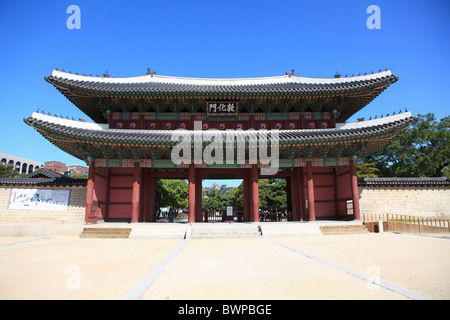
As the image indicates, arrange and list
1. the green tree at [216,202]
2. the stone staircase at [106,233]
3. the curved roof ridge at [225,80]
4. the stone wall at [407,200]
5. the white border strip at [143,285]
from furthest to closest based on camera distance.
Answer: the green tree at [216,202] < the curved roof ridge at [225,80] < the stone wall at [407,200] < the stone staircase at [106,233] < the white border strip at [143,285]

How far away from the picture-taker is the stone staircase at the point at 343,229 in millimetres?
13350

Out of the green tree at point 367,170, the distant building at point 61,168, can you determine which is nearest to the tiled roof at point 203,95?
the green tree at point 367,170

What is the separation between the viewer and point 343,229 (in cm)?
1348

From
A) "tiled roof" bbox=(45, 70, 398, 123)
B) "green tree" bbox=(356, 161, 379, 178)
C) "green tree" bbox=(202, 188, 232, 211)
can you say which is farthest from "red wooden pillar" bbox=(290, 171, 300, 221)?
"green tree" bbox=(202, 188, 232, 211)

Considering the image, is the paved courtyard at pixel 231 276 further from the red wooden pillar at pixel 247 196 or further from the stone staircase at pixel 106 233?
the red wooden pillar at pixel 247 196

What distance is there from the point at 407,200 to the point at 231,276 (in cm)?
1697

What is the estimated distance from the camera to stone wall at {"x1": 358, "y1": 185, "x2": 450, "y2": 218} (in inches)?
660

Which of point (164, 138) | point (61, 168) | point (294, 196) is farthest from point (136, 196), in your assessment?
point (61, 168)

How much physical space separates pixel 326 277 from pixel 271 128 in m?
13.6

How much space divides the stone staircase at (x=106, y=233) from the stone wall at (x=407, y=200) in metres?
14.7

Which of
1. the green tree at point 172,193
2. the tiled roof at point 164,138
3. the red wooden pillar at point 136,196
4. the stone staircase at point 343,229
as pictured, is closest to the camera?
the stone staircase at point 343,229

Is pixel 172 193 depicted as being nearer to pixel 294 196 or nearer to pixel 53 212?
pixel 53 212

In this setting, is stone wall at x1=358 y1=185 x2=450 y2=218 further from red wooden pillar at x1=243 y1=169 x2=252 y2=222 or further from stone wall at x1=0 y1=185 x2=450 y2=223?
red wooden pillar at x1=243 y1=169 x2=252 y2=222
